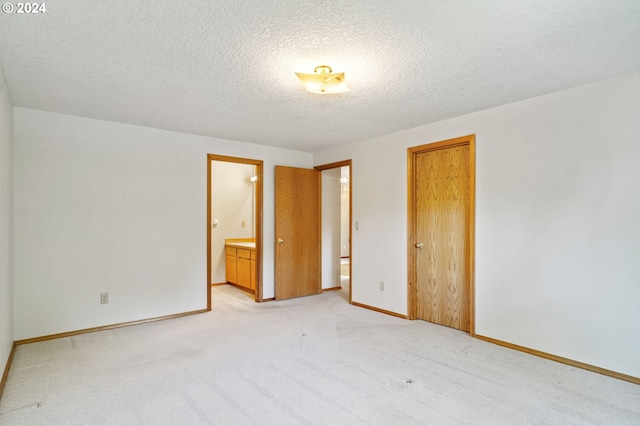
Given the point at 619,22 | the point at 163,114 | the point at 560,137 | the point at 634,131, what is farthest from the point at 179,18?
the point at 634,131

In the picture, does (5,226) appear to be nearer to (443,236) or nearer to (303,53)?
(303,53)

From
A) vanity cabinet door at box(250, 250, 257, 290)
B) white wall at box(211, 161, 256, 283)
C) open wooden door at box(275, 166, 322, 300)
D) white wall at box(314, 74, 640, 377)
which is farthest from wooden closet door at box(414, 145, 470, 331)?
white wall at box(211, 161, 256, 283)

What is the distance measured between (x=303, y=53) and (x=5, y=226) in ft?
8.93

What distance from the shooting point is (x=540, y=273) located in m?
3.00

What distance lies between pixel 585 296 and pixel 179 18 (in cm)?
353

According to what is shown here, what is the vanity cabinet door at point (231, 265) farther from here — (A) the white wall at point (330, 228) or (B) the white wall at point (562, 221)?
(B) the white wall at point (562, 221)

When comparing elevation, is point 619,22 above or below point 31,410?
above

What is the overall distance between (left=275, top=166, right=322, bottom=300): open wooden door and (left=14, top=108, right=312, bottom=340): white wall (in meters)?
1.07

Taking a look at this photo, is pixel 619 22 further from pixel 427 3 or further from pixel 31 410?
pixel 31 410

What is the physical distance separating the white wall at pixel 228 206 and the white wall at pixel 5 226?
3215 millimetres

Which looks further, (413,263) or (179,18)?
(413,263)

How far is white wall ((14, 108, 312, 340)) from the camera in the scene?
3352 mm

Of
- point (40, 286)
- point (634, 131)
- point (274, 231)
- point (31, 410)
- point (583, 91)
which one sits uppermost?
point (583, 91)

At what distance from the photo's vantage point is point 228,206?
638 cm
